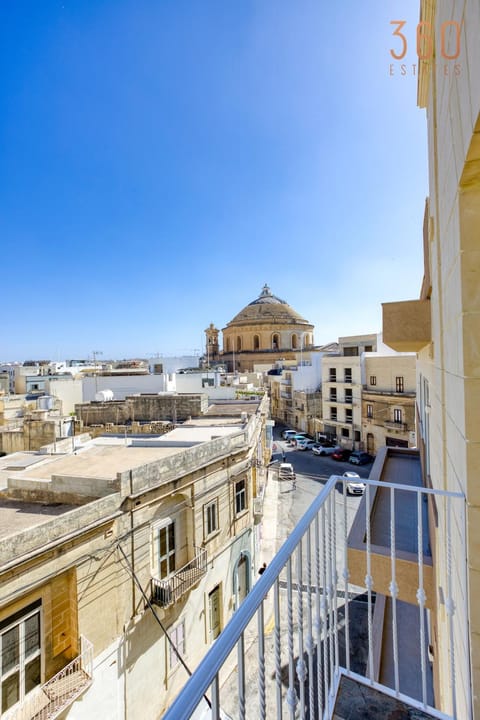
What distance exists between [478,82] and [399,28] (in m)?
2.28

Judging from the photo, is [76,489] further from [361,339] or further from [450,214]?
[361,339]

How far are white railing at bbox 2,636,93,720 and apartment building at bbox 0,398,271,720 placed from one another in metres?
0.01

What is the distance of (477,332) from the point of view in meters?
1.44

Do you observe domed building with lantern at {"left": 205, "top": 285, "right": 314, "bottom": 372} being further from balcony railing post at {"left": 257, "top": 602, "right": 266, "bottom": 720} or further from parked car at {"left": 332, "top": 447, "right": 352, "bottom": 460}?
balcony railing post at {"left": 257, "top": 602, "right": 266, "bottom": 720}

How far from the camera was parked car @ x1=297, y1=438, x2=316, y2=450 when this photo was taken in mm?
25531

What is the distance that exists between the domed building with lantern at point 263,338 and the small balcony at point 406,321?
41.2 m

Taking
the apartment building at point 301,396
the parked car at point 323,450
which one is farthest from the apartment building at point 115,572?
the apartment building at point 301,396

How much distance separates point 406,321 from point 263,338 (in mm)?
45262

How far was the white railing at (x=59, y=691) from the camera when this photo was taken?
4520mm

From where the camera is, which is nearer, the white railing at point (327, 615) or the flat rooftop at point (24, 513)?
the white railing at point (327, 615)

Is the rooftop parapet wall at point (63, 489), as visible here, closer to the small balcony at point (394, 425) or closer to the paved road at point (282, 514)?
the paved road at point (282, 514)

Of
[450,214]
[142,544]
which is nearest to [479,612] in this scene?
[450,214]

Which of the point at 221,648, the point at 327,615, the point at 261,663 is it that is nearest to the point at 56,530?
the point at 327,615

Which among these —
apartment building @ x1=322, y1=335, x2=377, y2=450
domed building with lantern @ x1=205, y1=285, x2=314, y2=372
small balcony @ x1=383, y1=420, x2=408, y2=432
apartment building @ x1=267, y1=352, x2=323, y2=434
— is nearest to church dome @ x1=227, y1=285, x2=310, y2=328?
domed building with lantern @ x1=205, y1=285, x2=314, y2=372
